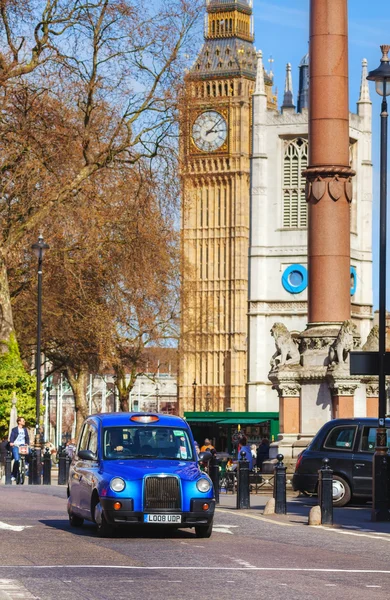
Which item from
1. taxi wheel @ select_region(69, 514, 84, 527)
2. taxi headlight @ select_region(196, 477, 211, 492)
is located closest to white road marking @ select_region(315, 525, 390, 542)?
taxi headlight @ select_region(196, 477, 211, 492)

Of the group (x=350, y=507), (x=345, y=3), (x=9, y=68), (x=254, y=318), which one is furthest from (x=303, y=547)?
(x=254, y=318)

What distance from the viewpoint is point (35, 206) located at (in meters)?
40.3

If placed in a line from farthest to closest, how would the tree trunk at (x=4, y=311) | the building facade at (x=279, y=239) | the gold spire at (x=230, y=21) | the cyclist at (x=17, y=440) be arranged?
the gold spire at (x=230, y=21) < the building facade at (x=279, y=239) < the tree trunk at (x=4, y=311) < the cyclist at (x=17, y=440)

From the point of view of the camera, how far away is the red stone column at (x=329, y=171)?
34344mm

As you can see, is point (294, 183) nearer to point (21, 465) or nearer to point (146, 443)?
point (21, 465)

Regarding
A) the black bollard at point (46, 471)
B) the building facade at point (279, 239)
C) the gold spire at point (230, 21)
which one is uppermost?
the gold spire at point (230, 21)

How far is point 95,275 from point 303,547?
1073 inches

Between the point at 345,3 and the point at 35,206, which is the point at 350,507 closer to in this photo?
the point at 345,3

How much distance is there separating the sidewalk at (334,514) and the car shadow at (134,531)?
2727 millimetres

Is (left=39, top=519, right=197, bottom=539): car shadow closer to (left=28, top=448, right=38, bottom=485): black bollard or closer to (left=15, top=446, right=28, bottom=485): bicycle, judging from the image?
(left=15, top=446, right=28, bottom=485): bicycle

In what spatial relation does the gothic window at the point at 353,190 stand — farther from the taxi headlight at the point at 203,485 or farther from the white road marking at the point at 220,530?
Answer: the taxi headlight at the point at 203,485

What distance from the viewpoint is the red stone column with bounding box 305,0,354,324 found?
34.3 metres

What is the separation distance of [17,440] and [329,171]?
34.4ft

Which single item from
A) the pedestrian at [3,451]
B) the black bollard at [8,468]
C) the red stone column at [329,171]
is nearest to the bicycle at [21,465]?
the black bollard at [8,468]
